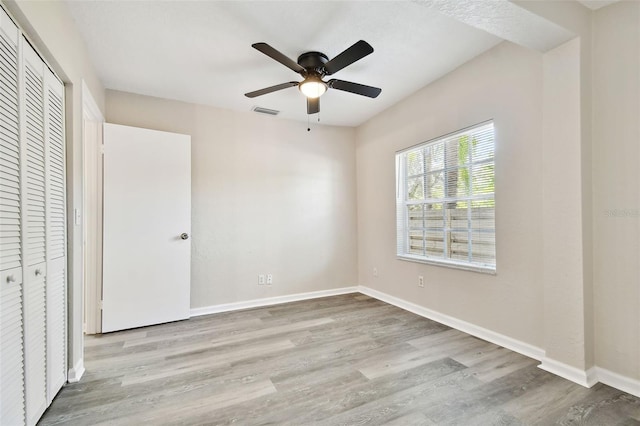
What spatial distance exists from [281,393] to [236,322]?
151cm

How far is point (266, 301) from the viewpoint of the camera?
3.92m

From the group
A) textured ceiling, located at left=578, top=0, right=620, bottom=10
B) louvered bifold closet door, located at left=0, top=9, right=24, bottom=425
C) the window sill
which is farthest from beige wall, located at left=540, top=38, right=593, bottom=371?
louvered bifold closet door, located at left=0, top=9, right=24, bottom=425

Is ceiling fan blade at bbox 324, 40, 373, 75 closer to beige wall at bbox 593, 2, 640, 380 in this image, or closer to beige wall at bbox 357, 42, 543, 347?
beige wall at bbox 357, 42, 543, 347

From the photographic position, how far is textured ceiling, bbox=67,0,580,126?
198 centimetres

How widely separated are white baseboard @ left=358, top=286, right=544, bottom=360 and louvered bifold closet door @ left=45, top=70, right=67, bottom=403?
3223mm

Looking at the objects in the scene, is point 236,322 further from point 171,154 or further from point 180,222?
point 171,154

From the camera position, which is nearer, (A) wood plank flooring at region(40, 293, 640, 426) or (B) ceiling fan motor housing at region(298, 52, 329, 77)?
(A) wood plank flooring at region(40, 293, 640, 426)

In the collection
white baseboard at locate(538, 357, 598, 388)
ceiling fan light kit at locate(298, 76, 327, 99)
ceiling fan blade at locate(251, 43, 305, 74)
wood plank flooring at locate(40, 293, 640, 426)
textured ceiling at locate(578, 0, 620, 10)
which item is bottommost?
wood plank flooring at locate(40, 293, 640, 426)

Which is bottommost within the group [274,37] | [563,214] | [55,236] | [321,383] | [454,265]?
[321,383]

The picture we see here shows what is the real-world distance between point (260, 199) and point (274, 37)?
2085 mm

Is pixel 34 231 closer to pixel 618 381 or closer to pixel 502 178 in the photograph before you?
pixel 502 178

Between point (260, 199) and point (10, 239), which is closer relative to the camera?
point (10, 239)

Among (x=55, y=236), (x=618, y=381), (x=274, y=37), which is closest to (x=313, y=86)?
(x=274, y=37)

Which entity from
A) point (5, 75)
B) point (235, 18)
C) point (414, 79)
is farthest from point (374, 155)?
point (5, 75)
